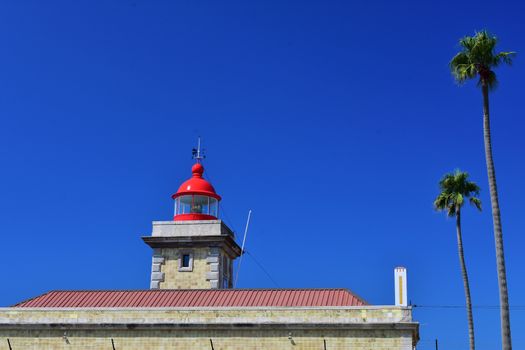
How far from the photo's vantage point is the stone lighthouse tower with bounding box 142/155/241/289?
1328 inches

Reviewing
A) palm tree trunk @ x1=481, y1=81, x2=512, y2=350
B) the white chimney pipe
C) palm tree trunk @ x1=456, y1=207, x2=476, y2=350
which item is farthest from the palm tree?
palm tree trunk @ x1=456, y1=207, x2=476, y2=350

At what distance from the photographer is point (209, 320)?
25.6m

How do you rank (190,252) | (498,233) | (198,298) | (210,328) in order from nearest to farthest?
(498,233), (210,328), (198,298), (190,252)

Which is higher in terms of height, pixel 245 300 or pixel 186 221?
pixel 186 221

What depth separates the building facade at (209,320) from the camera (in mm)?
24750

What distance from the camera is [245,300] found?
89.4 feet

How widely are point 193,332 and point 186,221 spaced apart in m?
10.1

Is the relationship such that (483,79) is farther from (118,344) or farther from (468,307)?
(118,344)

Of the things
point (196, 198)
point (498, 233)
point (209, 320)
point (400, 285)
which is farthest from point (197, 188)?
point (498, 233)

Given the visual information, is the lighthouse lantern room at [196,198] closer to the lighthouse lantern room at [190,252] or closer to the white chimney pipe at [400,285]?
the lighthouse lantern room at [190,252]

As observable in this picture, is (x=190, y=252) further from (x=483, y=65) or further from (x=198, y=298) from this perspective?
(x=483, y=65)

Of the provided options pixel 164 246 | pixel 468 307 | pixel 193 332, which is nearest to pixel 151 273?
pixel 164 246

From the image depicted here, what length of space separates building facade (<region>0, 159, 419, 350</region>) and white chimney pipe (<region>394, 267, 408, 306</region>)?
3cm

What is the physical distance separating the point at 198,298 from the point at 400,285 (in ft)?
24.3
